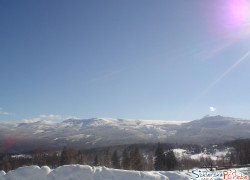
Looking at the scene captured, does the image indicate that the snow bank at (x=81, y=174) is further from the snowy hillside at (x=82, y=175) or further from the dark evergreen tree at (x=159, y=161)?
the dark evergreen tree at (x=159, y=161)

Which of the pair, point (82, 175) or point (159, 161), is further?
point (159, 161)

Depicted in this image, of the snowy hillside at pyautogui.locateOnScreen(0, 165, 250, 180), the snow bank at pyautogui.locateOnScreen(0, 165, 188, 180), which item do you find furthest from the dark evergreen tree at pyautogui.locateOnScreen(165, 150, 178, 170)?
the snow bank at pyautogui.locateOnScreen(0, 165, 188, 180)

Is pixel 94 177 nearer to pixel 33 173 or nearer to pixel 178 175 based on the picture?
pixel 33 173

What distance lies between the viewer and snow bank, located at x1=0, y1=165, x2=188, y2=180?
476 inches

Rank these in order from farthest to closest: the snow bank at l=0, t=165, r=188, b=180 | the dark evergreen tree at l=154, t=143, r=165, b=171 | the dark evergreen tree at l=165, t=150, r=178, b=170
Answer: the dark evergreen tree at l=154, t=143, r=165, b=171, the dark evergreen tree at l=165, t=150, r=178, b=170, the snow bank at l=0, t=165, r=188, b=180

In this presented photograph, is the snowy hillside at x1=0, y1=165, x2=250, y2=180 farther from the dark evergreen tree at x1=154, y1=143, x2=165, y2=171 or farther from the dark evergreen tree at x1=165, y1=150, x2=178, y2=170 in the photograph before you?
the dark evergreen tree at x1=154, y1=143, x2=165, y2=171

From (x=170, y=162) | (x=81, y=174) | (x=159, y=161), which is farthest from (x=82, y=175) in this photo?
(x=170, y=162)

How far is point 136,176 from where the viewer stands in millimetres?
12156

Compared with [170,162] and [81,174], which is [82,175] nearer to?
[81,174]

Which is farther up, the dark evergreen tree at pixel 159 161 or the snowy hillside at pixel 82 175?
the snowy hillside at pixel 82 175

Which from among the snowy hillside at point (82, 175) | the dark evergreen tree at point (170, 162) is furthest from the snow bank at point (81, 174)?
the dark evergreen tree at point (170, 162)

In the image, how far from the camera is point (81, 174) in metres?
12.2

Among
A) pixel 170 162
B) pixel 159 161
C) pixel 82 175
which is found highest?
pixel 82 175

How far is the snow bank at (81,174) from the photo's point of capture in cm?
1209
